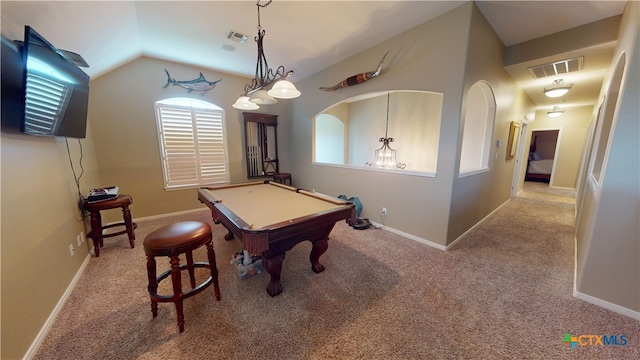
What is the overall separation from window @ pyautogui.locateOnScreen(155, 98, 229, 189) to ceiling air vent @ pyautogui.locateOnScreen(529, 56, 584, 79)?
5715 millimetres

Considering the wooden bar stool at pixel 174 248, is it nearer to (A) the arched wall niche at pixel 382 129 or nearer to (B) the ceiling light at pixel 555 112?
(A) the arched wall niche at pixel 382 129

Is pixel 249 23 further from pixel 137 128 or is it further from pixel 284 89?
pixel 137 128

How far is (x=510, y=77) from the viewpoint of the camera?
3.74 metres

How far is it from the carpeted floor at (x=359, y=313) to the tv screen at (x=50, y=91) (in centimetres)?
153

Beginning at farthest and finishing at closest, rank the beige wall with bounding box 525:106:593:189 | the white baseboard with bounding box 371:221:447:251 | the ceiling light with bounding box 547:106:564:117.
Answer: the beige wall with bounding box 525:106:593:189
the ceiling light with bounding box 547:106:564:117
the white baseboard with bounding box 371:221:447:251

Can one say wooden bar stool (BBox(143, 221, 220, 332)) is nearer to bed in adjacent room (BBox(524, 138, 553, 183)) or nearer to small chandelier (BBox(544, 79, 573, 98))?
small chandelier (BBox(544, 79, 573, 98))

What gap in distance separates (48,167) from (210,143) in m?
2.49

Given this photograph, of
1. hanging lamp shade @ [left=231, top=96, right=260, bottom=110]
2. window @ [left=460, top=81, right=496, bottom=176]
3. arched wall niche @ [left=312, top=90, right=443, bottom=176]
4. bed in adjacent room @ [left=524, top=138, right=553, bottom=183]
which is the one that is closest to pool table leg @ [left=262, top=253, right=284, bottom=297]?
hanging lamp shade @ [left=231, top=96, right=260, bottom=110]

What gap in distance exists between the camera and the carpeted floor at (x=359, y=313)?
4.63 feet

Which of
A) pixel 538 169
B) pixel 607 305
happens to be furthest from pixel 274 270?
pixel 538 169

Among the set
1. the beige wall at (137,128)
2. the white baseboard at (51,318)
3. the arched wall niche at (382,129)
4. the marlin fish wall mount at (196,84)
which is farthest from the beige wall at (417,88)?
the white baseboard at (51,318)

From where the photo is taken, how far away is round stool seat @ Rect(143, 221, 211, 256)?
4.92 ft

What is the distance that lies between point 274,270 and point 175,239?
0.84 m

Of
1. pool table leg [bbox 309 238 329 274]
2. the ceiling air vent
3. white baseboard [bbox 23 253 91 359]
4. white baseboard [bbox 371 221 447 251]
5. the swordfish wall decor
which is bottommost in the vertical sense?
white baseboard [bbox 23 253 91 359]
